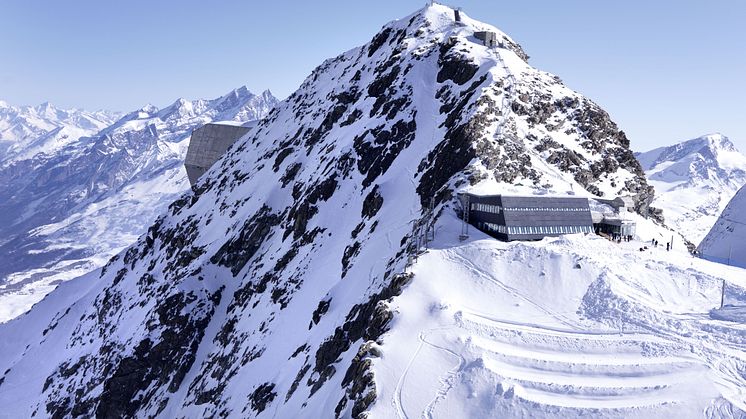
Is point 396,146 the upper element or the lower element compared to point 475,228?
upper

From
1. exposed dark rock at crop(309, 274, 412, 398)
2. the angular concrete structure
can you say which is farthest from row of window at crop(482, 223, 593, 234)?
the angular concrete structure

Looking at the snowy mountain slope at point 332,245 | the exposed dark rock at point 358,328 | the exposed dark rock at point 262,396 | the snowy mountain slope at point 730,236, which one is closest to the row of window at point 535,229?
the snowy mountain slope at point 332,245

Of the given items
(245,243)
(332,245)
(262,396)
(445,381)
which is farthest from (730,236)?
(445,381)

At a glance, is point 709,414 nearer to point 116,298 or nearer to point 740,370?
point 740,370

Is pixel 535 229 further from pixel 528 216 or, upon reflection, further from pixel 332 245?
pixel 332 245

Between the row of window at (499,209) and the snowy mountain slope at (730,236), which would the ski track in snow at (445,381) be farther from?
→ the snowy mountain slope at (730,236)

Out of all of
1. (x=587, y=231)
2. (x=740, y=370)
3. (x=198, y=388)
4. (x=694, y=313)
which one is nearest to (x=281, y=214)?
(x=198, y=388)
